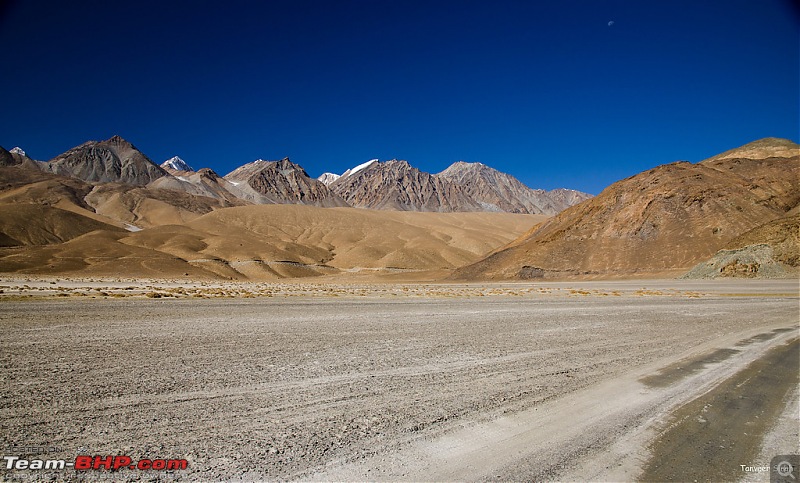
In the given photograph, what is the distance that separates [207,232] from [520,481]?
14295 centimetres

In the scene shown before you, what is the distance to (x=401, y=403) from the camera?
702 cm

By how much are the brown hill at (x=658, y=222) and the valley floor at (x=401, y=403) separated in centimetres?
5513

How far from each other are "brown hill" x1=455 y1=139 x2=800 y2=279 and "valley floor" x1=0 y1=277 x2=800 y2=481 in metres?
55.1

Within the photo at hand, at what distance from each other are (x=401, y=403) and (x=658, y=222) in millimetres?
73579

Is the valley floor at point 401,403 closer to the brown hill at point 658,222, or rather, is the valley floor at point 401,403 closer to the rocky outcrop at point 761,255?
the rocky outcrop at point 761,255

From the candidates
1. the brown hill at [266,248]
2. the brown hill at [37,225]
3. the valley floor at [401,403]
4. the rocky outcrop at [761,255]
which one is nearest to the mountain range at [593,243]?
the rocky outcrop at [761,255]

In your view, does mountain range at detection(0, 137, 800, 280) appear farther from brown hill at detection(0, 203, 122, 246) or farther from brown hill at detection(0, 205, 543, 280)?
brown hill at detection(0, 205, 543, 280)

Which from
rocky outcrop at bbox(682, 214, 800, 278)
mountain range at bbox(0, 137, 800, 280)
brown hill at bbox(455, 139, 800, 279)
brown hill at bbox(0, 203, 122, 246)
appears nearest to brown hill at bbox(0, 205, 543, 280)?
mountain range at bbox(0, 137, 800, 280)

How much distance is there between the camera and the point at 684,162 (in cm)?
8394

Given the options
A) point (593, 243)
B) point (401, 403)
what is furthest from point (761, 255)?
point (401, 403)

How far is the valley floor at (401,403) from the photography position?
16.5ft

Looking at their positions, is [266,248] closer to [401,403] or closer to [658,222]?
[658,222]

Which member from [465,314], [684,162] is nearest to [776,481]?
[465,314]

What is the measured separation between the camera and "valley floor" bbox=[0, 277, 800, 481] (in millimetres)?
5035
